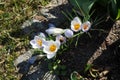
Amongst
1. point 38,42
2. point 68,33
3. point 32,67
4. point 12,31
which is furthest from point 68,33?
point 12,31

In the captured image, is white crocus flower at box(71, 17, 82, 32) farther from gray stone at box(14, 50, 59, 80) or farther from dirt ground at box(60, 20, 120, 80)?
gray stone at box(14, 50, 59, 80)

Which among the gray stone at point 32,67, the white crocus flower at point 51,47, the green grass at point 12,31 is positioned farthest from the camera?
the green grass at point 12,31

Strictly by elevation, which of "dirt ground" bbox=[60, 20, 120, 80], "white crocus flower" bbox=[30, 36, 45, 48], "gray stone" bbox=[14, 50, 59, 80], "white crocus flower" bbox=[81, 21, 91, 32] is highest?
"white crocus flower" bbox=[30, 36, 45, 48]

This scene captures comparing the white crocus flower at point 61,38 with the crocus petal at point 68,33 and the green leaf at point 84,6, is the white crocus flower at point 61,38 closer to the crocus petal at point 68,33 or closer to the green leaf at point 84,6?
the crocus petal at point 68,33

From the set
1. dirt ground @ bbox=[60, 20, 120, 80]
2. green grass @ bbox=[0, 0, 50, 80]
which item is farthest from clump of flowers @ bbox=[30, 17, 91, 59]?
green grass @ bbox=[0, 0, 50, 80]

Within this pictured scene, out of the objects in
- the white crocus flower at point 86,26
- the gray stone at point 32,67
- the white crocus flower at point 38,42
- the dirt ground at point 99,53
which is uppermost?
the white crocus flower at point 38,42

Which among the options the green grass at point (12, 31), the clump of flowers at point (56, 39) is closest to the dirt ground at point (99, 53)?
the clump of flowers at point (56, 39)

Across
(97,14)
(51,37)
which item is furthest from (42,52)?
(97,14)

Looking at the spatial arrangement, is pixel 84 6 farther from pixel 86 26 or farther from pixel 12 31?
pixel 12 31

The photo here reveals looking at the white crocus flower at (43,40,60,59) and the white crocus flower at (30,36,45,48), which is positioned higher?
the white crocus flower at (30,36,45,48)

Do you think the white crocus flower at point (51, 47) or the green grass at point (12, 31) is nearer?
the white crocus flower at point (51, 47)
